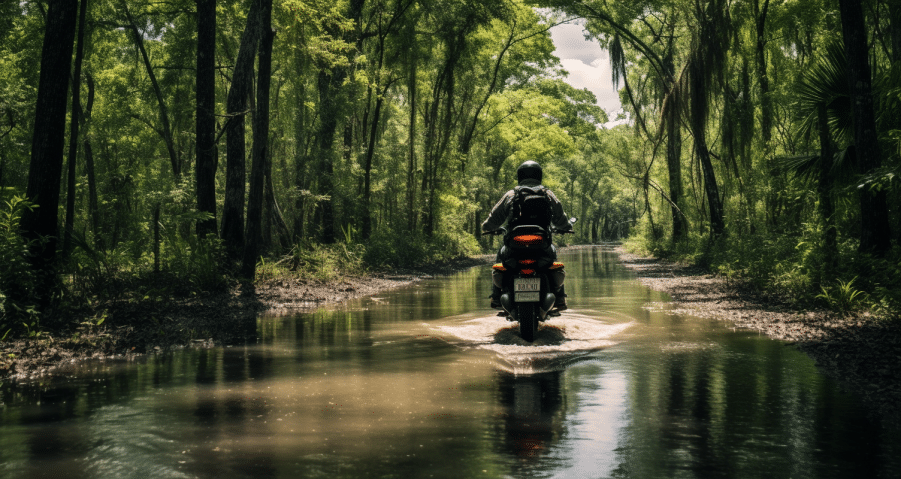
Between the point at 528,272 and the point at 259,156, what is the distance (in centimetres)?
1097

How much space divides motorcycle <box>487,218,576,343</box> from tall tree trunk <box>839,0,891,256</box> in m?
6.19

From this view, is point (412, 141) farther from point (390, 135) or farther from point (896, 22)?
point (896, 22)

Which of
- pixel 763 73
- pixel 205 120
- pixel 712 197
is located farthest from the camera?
pixel 712 197

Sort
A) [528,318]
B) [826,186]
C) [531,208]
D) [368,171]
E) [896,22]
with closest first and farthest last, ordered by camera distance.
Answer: [528,318] → [531,208] → [896,22] → [826,186] → [368,171]

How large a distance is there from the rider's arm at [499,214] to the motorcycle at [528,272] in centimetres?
58

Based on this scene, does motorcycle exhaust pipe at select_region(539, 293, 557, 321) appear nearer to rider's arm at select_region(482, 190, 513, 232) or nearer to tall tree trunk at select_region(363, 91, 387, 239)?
rider's arm at select_region(482, 190, 513, 232)

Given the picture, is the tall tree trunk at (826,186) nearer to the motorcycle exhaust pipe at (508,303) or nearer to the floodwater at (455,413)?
the floodwater at (455,413)

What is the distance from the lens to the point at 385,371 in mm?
7930

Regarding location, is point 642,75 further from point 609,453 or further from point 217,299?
point 609,453

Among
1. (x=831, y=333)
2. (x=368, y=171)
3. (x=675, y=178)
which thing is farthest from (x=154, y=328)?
(x=675, y=178)

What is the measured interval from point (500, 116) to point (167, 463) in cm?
4201


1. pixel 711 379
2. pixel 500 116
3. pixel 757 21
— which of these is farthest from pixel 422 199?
pixel 711 379

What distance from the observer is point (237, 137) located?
18422mm

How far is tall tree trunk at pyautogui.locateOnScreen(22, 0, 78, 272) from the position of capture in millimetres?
11406
